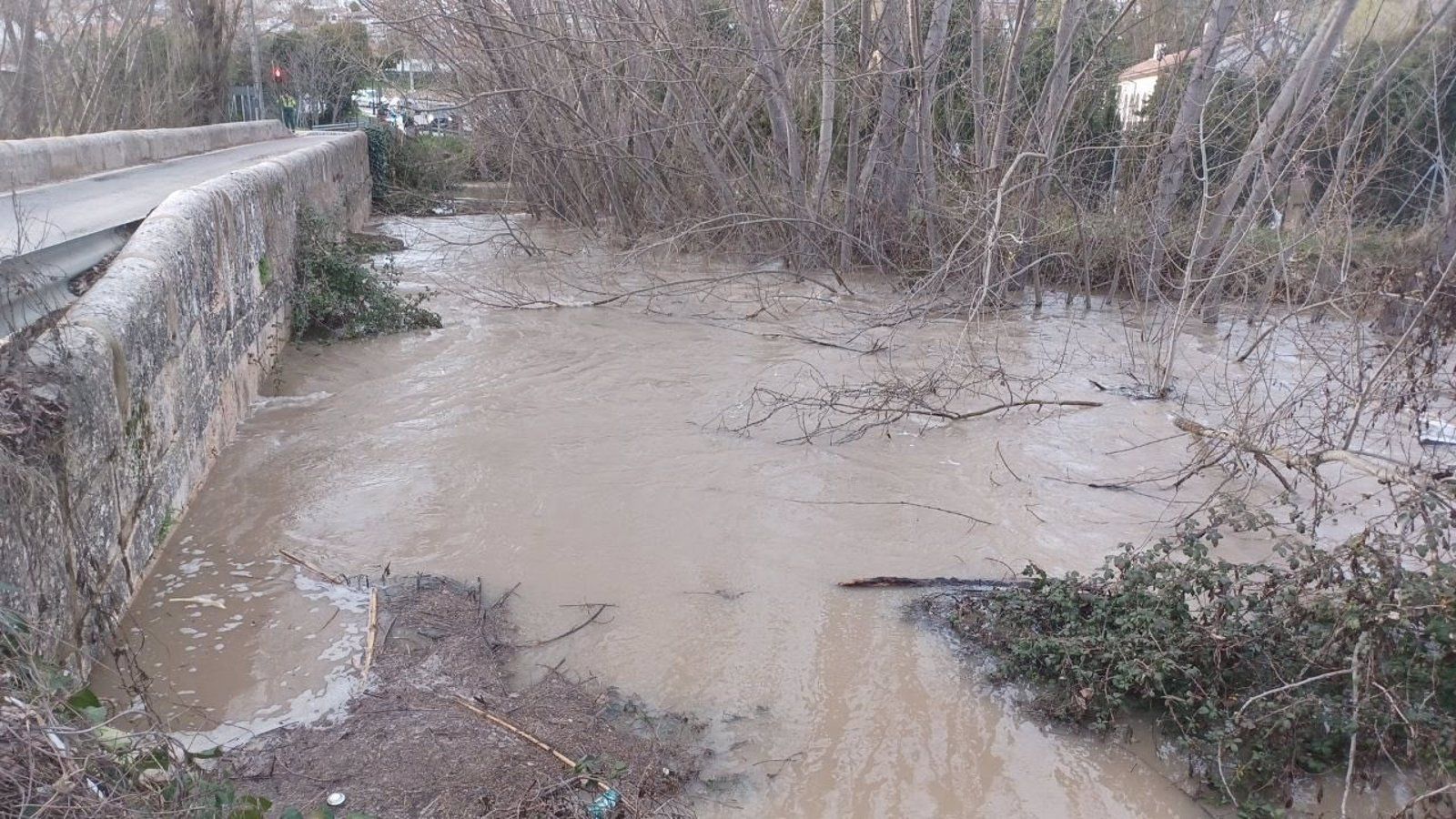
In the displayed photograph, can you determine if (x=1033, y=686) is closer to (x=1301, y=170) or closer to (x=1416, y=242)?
(x=1301, y=170)

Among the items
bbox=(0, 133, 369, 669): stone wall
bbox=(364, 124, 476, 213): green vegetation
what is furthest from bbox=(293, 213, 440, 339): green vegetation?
bbox=(364, 124, 476, 213): green vegetation

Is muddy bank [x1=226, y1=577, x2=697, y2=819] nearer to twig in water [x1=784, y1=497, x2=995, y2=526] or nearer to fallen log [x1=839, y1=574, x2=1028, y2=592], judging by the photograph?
fallen log [x1=839, y1=574, x2=1028, y2=592]

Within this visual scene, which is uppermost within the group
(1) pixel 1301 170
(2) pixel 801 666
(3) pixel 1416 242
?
(1) pixel 1301 170

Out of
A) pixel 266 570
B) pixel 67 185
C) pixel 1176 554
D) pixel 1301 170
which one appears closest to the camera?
pixel 266 570

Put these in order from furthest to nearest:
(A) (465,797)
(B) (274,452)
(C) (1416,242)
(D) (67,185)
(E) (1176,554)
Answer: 1. (C) (1416,242)
2. (D) (67,185)
3. (B) (274,452)
4. (E) (1176,554)
5. (A) (465,797)

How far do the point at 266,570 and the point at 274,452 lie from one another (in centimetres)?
180

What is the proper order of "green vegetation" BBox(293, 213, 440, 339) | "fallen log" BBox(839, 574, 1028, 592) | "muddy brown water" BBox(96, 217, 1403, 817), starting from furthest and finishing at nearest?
1. "green vegetation" BBox(293, 213, 440, 339)
2. "fallen log" BBox(839, 574, 1028, 592)
3. "muddy brown water" BBox(96, 217, 1403, 817)

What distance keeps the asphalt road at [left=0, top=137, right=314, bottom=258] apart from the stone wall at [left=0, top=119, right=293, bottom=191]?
16 cm

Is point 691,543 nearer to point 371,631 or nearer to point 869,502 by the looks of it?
point 869,502

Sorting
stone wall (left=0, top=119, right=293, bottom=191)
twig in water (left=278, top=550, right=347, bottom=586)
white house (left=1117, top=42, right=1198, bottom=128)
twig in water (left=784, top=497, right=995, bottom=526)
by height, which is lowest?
twig in water (left=784, top=497, right=995, bottom=526)

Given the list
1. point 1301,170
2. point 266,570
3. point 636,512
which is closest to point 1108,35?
point 1301,170

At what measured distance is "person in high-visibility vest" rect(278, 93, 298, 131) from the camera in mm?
30281

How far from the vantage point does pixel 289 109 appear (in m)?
31.3

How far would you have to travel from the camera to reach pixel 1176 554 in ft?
18.7
